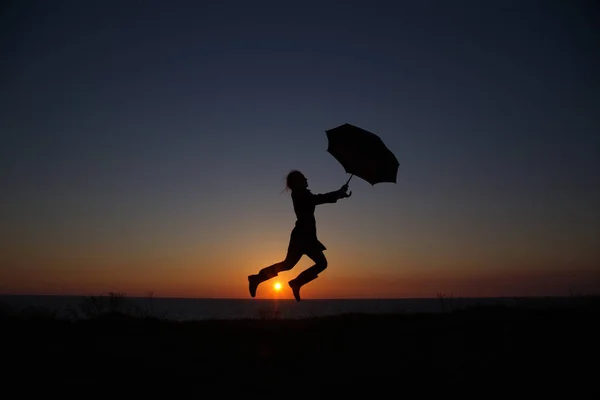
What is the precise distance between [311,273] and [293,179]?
Answer: 6.17 feet

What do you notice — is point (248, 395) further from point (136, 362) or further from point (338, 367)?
point (136, 362)

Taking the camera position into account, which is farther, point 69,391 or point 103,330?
point 103,330

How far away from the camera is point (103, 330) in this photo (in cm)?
834

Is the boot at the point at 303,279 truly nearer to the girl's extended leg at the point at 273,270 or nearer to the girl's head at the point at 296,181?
the girl's extended leg at the point at 273,270

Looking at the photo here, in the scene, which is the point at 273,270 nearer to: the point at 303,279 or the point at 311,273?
the point at 303,279

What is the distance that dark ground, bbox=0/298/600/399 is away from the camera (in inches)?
213

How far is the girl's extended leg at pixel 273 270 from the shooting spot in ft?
32.2

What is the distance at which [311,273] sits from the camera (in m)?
9.98

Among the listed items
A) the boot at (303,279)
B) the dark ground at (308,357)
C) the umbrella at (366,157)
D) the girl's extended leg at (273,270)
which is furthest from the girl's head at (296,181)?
the dark ground at (308,357)

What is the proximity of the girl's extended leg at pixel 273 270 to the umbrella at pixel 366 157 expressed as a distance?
1.98 meters

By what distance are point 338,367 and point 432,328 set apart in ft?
8.70

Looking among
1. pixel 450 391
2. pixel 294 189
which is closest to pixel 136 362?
pixel 450 391

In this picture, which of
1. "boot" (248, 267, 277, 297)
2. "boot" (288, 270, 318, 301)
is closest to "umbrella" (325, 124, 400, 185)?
"boot" (288, 270, 318, 301)

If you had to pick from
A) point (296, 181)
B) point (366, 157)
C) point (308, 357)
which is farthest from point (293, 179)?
point (308, 357)
